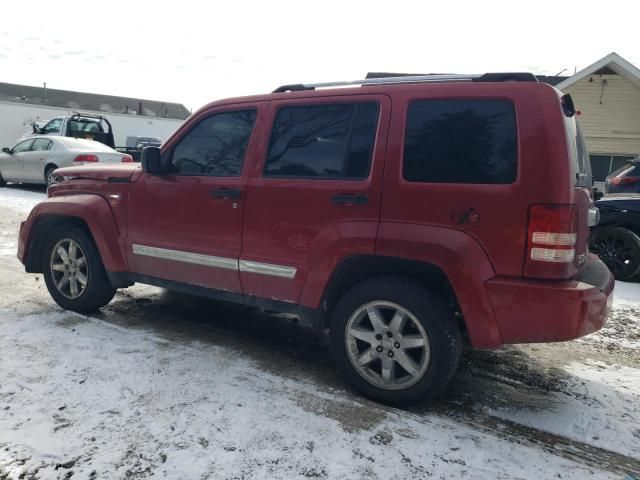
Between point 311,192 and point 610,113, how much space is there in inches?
734

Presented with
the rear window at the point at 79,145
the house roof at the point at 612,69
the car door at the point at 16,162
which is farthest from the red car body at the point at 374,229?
the house roof at the point at 612,69

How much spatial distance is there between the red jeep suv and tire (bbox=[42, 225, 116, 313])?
580 millimetres

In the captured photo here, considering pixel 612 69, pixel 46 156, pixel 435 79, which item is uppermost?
pixel 612 69

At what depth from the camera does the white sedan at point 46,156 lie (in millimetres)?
12086

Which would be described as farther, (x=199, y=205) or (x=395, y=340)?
(x=199, y=205)

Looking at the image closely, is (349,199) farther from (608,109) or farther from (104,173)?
(608,109)

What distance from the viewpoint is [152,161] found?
383 cm

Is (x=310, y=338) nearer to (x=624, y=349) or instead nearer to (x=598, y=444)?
(x=598, y=444)

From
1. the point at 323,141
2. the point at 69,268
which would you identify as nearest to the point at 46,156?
the point at 69,268

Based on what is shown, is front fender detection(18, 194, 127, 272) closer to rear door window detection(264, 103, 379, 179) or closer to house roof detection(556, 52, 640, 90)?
rear door window detection(264, 103, 379, 179)

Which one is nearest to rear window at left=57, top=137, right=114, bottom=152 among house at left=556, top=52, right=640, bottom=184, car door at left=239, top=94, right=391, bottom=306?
car door at left=239, top=94, right=391, bottom=306

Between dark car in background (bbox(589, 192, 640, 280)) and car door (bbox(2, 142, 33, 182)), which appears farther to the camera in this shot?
car door (bbox(2, 142, 33, 182))

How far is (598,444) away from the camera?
2668mm

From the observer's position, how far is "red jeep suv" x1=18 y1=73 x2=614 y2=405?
2.56m
